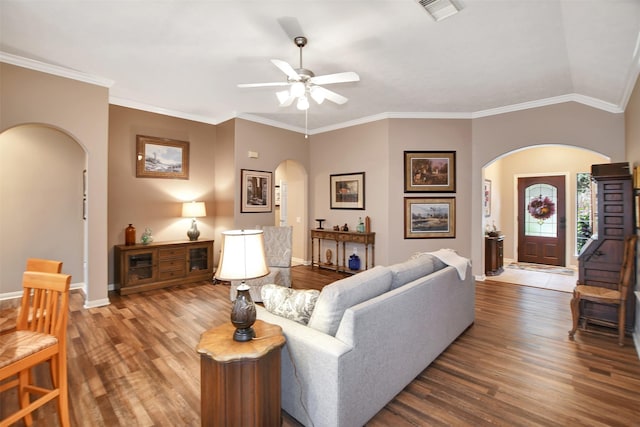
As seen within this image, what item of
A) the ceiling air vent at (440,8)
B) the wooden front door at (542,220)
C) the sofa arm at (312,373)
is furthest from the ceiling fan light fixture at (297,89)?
the wooden front door at (542,220)

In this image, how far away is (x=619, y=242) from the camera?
11.4 feet

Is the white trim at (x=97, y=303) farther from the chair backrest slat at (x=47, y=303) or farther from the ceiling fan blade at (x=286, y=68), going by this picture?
the ceiling fan blade at (x=286, y=68)

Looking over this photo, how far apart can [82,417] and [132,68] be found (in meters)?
3.73

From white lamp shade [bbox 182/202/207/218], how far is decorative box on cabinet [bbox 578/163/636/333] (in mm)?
5672

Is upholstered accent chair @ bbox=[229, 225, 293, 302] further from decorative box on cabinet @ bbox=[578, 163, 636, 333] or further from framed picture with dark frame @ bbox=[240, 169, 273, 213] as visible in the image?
decorative box on cabinet @ bbox=[578, 163, 636, 333]

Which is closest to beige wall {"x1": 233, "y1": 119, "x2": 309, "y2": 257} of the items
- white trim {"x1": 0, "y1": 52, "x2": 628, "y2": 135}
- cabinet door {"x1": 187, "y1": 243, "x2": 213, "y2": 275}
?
white trim {"x1": 0, "y1": 52, "x2": 628, "y2": 135}

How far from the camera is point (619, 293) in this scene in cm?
320

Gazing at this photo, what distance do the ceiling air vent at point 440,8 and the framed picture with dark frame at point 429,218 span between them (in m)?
3.49

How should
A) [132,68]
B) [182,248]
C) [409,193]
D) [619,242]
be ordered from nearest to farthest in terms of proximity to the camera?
[619,242] < [132,68] < [182,248] < [409,193]

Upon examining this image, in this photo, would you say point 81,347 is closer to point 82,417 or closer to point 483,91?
point 82,417

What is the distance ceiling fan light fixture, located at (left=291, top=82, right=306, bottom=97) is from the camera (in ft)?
10.4

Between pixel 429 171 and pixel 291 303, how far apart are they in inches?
175

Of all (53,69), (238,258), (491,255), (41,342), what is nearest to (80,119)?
(53,69)

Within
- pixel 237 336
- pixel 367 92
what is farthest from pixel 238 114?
pixel 237 336
